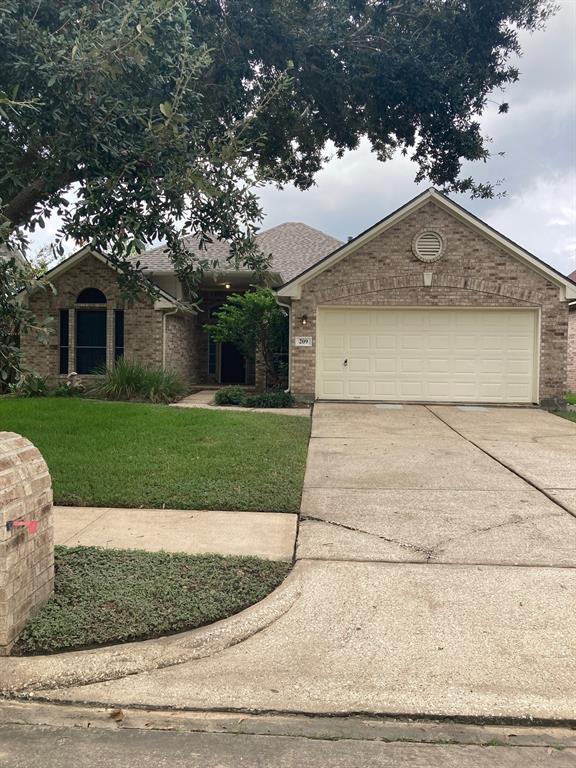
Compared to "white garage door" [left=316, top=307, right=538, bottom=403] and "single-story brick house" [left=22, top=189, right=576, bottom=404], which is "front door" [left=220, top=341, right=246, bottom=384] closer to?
"single-story brick house" [left=22, top=189, right=576, bottom=404]

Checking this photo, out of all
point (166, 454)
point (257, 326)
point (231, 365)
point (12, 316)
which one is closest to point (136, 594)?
point (12, 316)

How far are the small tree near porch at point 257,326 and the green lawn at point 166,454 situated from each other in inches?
158

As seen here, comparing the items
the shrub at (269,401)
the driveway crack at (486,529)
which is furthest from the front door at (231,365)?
the driveway crack at (486,529)

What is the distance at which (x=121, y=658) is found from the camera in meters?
3.04

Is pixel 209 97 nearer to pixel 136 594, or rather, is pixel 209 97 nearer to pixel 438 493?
pixel 438 493

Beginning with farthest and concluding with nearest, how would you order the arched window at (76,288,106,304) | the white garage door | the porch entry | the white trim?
the porch entry → the arched window at (76,288,106,304) → the white garage door → the white trim

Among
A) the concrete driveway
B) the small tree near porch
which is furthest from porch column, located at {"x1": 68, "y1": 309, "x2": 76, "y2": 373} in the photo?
the concrete driveway

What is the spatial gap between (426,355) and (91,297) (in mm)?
9524

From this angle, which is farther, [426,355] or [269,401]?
[426,355]

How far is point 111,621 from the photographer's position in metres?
3.35

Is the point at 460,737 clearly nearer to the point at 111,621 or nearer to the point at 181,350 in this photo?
the point at 111,621

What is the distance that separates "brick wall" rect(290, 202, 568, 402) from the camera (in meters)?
13.7

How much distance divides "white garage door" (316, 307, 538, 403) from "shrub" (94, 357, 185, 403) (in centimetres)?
392

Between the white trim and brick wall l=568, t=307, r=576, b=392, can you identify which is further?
brick wall l=568, t=307, r=576, b=392
